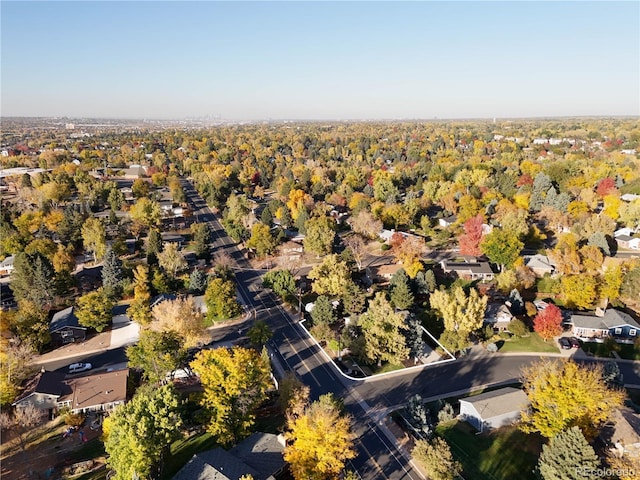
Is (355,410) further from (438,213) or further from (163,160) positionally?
(163,160)

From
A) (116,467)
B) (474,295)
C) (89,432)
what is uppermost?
(474,295)

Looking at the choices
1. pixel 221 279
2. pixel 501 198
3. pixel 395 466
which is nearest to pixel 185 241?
pixel 221 279

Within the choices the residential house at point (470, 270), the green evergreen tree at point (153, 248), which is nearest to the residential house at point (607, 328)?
the residential house at point (470, 270)

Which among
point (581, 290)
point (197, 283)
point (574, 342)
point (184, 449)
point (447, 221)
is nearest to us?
point (184, 449)

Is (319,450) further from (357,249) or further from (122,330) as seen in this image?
(357,249)

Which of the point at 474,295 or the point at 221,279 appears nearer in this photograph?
the point at 474,295

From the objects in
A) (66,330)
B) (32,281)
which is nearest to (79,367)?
(66,330)
